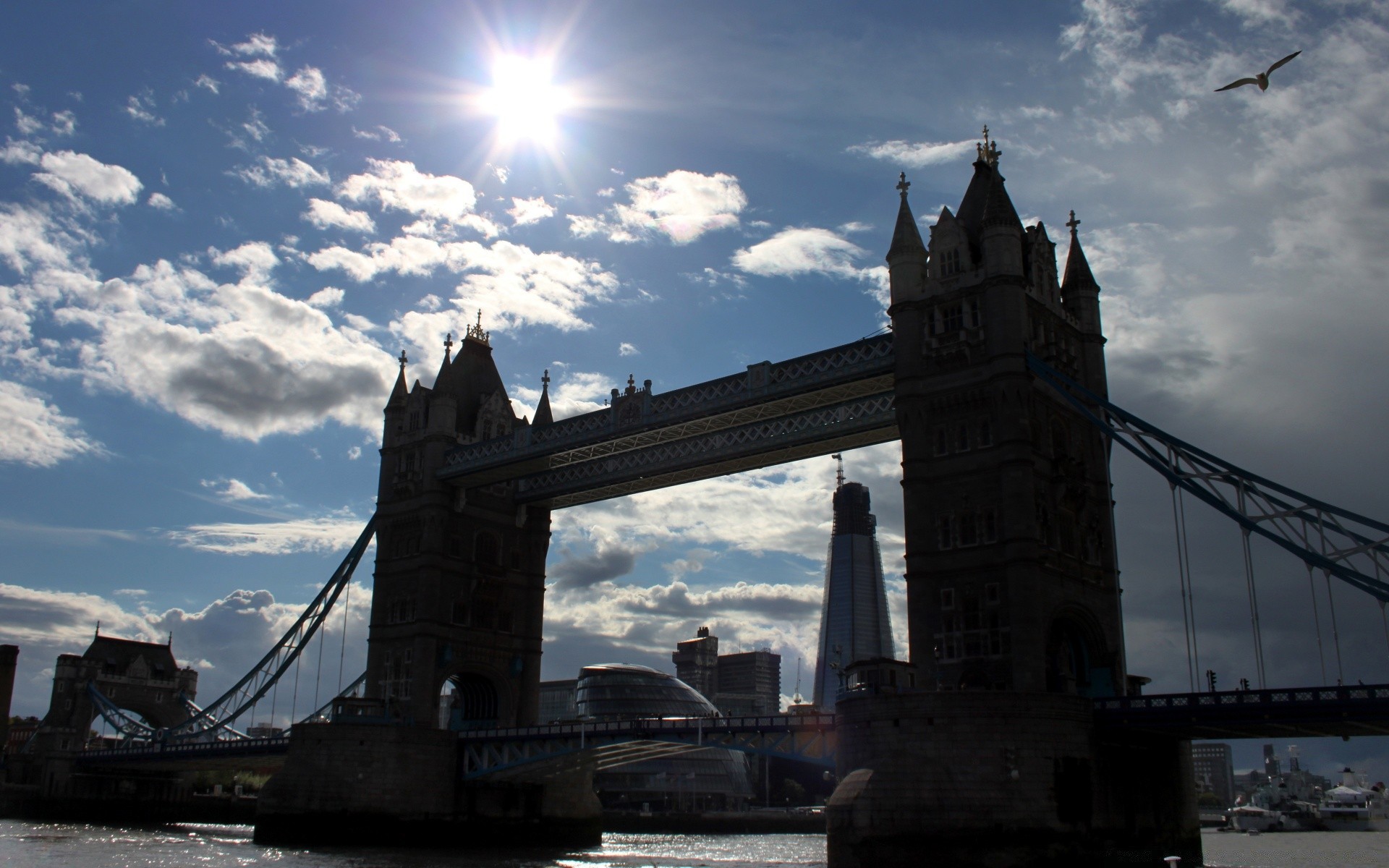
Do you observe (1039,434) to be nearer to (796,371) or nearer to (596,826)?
(796,371)

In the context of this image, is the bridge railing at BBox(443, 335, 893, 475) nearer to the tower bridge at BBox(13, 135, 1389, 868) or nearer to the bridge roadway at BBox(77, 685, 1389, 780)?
the tower bridge at BBox(13, 135, 1389, 868)

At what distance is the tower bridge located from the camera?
4731 centimetres

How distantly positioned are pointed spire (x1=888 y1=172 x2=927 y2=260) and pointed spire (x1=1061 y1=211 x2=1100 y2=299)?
30.3 ft

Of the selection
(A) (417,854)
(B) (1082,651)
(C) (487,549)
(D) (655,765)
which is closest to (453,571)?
(C) (487,549)

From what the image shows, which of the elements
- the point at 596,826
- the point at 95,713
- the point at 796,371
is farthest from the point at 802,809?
the point at 796,371

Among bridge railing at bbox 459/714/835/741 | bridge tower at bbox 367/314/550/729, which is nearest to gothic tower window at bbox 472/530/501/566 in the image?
bridge tower at bbox 367/314/550/729

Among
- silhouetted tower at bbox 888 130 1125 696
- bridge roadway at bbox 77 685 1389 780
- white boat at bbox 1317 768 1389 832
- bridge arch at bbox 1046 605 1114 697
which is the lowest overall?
white boat at bbox 1317 768 1389 832

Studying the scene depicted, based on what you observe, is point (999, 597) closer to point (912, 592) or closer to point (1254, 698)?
point (912, 592)

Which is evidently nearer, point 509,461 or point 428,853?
point 428,853

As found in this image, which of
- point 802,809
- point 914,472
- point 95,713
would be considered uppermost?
point 914,472

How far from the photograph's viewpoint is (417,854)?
2542 inches

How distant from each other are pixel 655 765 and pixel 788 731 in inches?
4307

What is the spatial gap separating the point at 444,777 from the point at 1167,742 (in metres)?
42.8

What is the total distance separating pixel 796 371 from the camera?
65.4m
